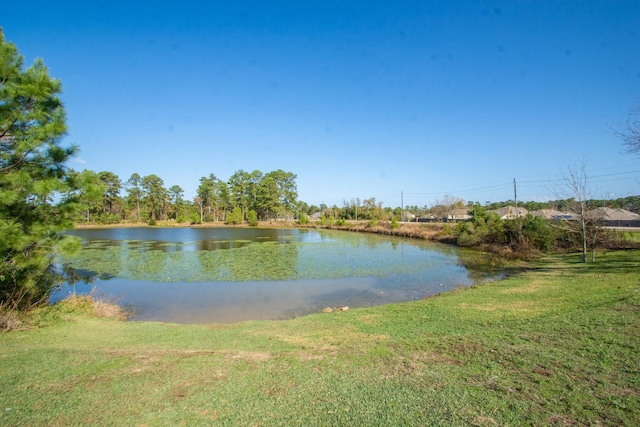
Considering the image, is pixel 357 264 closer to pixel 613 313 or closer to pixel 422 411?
pixel 613 313

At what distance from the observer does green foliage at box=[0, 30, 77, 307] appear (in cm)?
595

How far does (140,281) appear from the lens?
14812 millimetres

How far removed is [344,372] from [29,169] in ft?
23.3

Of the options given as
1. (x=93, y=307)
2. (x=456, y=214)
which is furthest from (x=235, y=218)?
(x=93, y=307)

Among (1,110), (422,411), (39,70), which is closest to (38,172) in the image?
(1,110)

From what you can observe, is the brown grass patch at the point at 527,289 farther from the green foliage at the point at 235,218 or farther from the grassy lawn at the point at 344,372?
the green foliage at the point at 235,218

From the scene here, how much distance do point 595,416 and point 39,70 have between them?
9862 millimetres

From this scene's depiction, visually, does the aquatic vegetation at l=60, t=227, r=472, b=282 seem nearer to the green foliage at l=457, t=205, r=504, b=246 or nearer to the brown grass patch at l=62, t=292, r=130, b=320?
the brown grass patch at l=62, t=292, r=130, b=320

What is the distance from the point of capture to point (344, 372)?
4367mm

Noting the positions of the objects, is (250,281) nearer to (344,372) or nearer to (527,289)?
(527,289)

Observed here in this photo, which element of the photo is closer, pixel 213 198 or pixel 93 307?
pixel 93 307

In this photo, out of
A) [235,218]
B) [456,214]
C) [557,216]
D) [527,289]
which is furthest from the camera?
[456,214]

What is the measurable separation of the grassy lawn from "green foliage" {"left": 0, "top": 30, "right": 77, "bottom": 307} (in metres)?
1.59

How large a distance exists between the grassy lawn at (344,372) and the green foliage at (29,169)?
159cm
